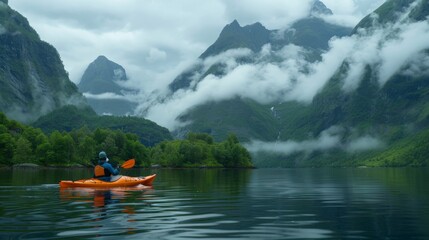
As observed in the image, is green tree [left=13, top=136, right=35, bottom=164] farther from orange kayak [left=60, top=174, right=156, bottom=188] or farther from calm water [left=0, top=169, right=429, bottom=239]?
calm water [left=0, top=169, right=429, bottom=239]

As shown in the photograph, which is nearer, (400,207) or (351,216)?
(351,216)

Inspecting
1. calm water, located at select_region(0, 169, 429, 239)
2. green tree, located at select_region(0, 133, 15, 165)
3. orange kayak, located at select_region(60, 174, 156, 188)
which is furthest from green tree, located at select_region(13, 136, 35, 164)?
calm water, located at select_region(0, 169, 429, 239)

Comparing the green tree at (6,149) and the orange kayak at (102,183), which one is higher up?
the green tree at (6,149)

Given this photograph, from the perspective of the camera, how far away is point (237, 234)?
789 inches

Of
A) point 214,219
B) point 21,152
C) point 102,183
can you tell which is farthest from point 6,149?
point 214,219

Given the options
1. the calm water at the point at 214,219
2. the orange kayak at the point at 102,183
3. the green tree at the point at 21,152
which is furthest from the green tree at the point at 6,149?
the calm water at the point at 214,219

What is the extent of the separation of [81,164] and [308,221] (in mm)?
169823

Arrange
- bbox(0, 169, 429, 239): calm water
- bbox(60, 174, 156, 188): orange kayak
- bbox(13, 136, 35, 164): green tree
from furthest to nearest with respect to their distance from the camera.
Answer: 1. bbox(13, 136, 35, 164): green tree
2. bbox(60, 174, 156, 188): orange kayak
3. bbox(0, 169, 429, 239): calm water

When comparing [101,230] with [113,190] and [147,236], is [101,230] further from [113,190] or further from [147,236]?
[113,190]

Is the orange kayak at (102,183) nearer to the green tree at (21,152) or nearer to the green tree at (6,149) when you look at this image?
the green tree at (21,152)

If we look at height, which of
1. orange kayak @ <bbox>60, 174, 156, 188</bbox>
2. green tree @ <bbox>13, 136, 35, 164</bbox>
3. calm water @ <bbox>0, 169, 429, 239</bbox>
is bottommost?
calm water @ <bbox>0, 169, 429, 239</bbox>

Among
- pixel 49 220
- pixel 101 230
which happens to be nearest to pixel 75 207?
pixel 49 220

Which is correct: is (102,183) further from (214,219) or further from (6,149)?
(6,149)

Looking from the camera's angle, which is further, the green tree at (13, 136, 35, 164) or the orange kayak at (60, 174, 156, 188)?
the green tree at (13, 136, 35, 164)
